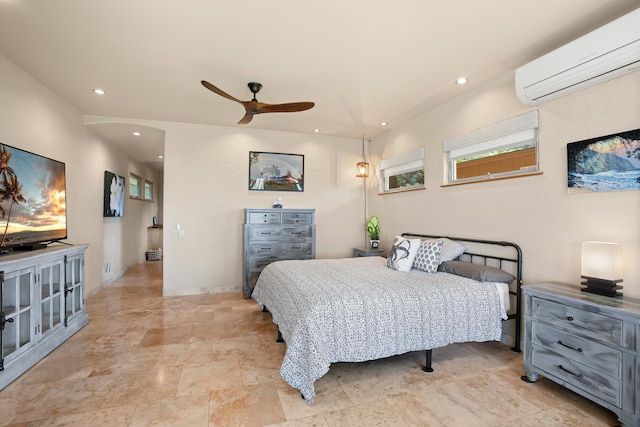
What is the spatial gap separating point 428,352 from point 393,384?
1.33 ft

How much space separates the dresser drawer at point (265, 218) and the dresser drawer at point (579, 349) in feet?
11.2

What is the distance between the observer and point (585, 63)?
216 centimetres

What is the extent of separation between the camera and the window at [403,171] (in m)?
4.27

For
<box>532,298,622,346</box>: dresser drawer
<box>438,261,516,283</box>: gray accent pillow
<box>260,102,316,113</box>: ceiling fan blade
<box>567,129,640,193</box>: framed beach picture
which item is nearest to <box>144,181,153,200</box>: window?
<box>260,102,316,113</box>: ceiling fan blade

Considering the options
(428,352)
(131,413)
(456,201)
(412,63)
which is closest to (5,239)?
(131,413)

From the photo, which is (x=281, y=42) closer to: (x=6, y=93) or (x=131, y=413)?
(x=6, y=93)

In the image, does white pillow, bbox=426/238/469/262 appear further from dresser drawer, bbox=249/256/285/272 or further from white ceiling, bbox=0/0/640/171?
dresser drawer, bbox=249/256/285/272

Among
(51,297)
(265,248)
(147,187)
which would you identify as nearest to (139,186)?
(147,187)

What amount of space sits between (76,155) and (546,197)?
5479 mm

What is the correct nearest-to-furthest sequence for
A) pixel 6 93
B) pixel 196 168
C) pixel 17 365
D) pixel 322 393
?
1. pixel 322 393
2. pixel 17 365
3. pixel 6 93
4. pixel 196 168

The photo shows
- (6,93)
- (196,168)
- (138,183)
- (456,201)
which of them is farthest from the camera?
(138,183)

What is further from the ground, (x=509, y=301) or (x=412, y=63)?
(x=412, y=63)

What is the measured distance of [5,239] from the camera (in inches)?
98.0

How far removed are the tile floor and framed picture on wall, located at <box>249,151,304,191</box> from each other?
2.56m
